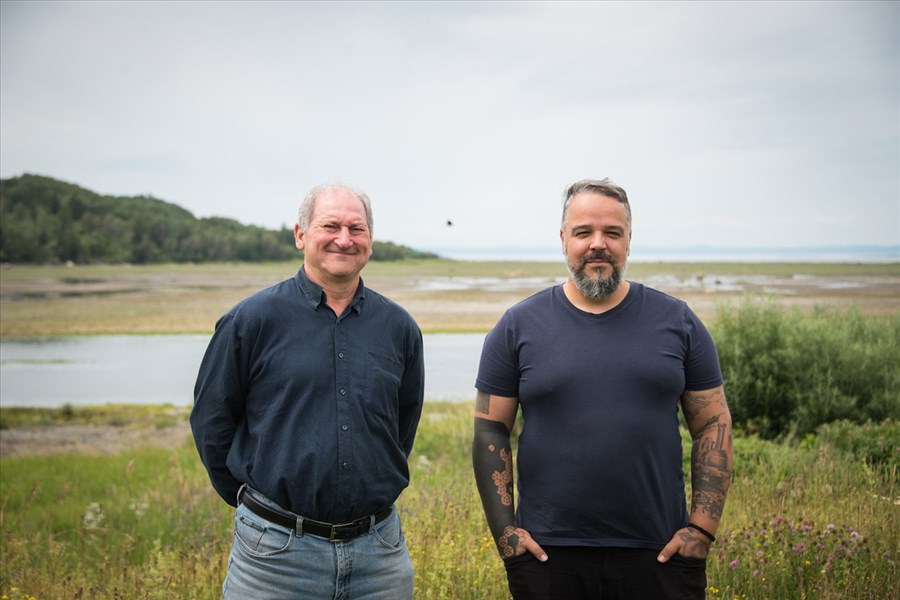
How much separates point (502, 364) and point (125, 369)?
25.8 m

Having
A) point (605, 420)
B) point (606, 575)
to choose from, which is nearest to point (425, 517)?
point (606, 575)

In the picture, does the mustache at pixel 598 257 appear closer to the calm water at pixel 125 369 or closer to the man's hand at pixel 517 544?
the man's hand at pixel 517 544

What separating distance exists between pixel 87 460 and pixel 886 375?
14.3m

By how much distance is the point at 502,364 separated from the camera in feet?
11.5

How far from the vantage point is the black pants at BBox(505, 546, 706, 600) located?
10.7 feet

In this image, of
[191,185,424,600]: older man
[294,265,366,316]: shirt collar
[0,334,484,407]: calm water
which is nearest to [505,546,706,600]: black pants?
[191,185,424,600]: older man

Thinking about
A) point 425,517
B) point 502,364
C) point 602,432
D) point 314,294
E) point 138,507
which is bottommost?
point 138,507

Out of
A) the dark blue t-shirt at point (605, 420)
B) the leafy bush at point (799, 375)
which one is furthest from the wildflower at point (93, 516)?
the leafy bush at point (799, 375)

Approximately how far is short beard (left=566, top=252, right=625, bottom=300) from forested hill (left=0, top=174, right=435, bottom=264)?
88845 millimetres

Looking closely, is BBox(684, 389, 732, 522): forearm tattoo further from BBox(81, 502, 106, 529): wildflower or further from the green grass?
BBox(81, 502, 106, 529): wildflower

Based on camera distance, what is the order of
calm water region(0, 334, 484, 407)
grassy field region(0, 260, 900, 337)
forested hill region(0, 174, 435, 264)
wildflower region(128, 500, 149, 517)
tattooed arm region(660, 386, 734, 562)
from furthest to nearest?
forested hill region(0, 174, 435, 264), grassy field region(0, 260, 900, 337), calm water region(0, 334, 484, 407), wildflower region(128, 500, 149, 517), tattooed arm region(660, 386, 734, 562)

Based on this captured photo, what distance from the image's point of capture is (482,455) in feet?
11.7

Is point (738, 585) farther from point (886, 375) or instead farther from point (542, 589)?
point (886, 375)

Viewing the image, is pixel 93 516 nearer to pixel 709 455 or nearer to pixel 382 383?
pixel 382 383
